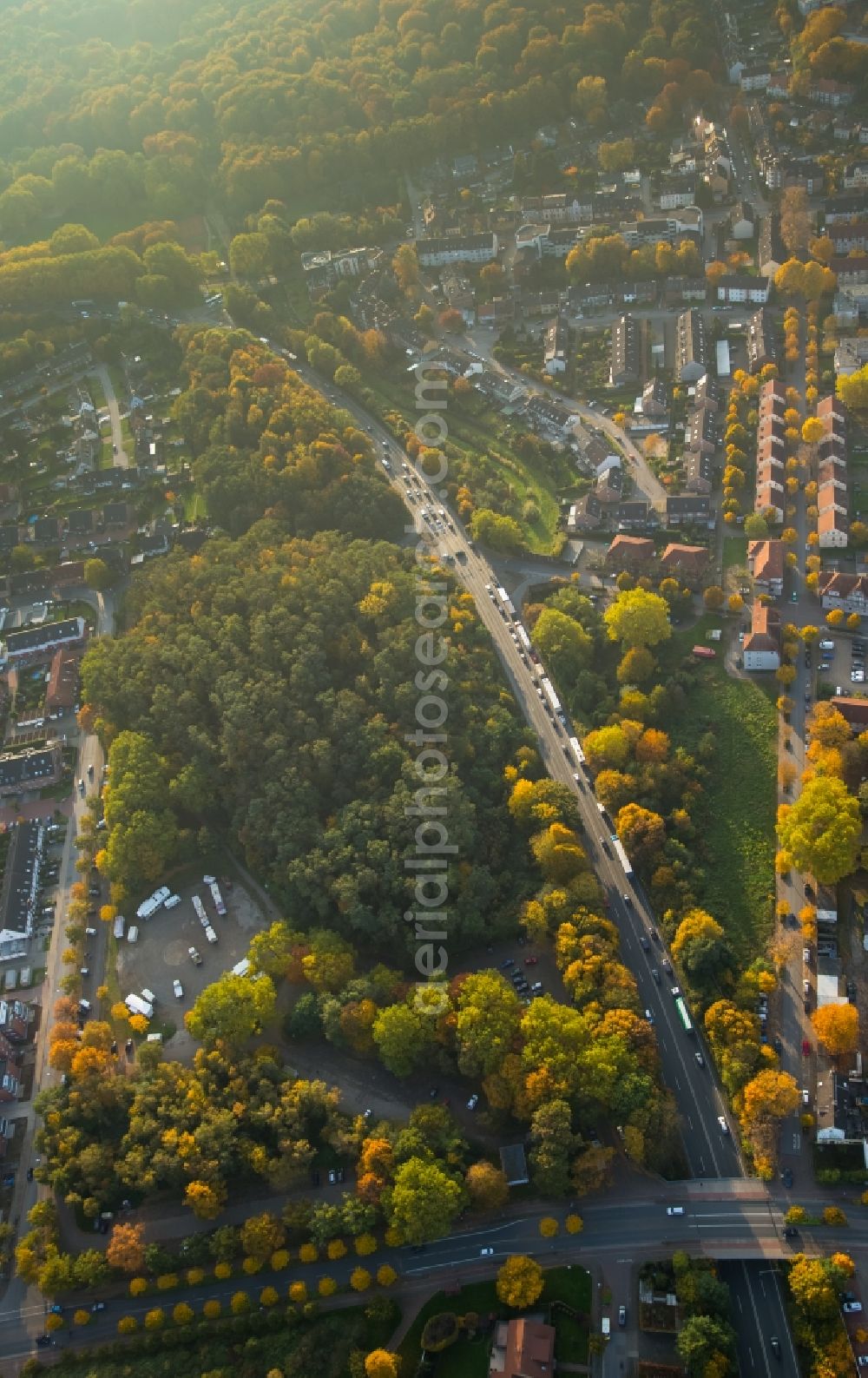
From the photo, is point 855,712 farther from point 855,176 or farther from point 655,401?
point 855,176

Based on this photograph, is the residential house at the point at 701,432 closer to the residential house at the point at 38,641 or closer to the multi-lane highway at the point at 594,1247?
the residential house at the point at 38,641

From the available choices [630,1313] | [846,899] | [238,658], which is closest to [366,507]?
[238,658]

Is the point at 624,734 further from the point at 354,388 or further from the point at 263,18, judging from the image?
the point at 263,18

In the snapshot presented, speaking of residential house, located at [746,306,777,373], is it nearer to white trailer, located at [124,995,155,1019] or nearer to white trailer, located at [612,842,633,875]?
white trailer, located at [612,842,633,875]

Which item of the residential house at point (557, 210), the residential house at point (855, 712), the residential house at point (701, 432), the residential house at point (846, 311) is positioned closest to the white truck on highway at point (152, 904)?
the residential house at point (855, 712)

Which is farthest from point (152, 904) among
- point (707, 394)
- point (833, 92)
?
point (833, 92)

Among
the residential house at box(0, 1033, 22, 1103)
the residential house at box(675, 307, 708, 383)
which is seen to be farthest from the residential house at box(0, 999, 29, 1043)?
the residential house at box(675, 307, 708, 383)
